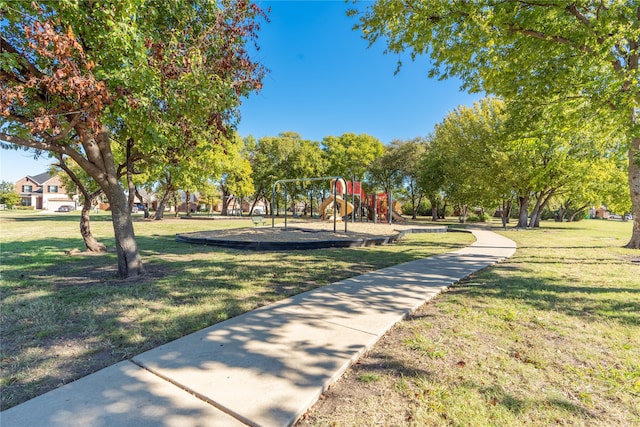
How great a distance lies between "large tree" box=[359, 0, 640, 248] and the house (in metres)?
78.8

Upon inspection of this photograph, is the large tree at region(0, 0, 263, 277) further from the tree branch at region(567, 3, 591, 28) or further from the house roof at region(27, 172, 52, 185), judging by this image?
the house roof at region(27, 172, 52, 185)

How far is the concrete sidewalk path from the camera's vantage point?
2.08 metres

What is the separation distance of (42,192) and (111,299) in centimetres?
8439

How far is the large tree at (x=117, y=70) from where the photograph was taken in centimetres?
349

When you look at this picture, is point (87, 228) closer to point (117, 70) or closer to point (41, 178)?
point (117, 70)

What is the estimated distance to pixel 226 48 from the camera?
5441mm

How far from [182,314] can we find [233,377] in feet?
6.14

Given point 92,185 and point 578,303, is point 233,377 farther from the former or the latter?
point 92,185

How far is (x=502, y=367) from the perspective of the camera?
2.84 metres

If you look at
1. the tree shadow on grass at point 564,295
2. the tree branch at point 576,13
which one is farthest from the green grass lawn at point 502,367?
the tree branch at point 576,13

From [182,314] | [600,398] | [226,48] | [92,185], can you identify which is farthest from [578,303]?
[92,185]

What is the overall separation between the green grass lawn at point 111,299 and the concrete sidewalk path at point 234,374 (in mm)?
306

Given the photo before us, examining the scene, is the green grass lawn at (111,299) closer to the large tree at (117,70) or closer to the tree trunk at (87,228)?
the tree trunk at (87,228)

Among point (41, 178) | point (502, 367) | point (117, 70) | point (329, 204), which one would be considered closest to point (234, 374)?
point (502, 367)
